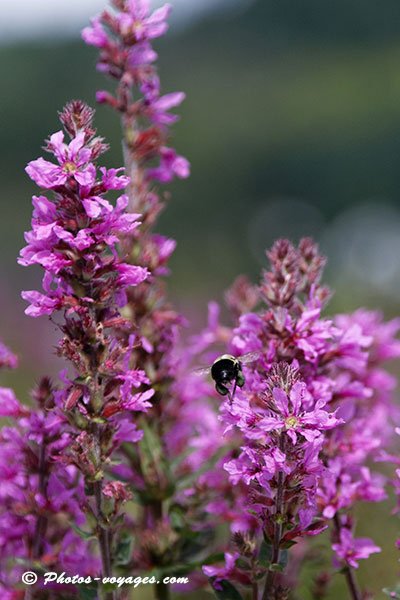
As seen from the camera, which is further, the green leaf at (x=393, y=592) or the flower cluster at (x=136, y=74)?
the flower cluster at (x=136, y=74)

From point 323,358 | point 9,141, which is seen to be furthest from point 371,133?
point 323,358

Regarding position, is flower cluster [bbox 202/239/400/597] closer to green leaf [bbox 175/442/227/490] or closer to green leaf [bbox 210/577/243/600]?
green leaf [bbox 210/577/243/600]

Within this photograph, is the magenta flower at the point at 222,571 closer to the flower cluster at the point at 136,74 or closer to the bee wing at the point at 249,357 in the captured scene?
the bee wing at the point at 249,357

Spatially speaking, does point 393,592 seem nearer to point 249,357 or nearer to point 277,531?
point 277,531

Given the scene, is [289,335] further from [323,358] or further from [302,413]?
[302,413]

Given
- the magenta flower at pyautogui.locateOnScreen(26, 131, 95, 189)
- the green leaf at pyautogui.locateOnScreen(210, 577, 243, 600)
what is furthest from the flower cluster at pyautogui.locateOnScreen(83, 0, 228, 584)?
the magenta flower at pyautogui.locateOnScreen(26, 131, 95, 189)

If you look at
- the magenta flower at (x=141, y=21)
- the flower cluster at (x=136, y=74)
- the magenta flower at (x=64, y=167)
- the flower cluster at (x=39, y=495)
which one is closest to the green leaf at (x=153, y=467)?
the flower cluster at (x=39, y=495)
